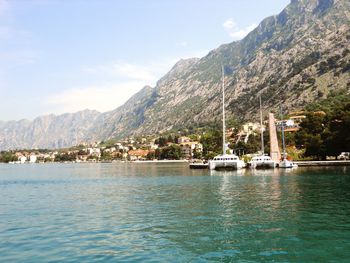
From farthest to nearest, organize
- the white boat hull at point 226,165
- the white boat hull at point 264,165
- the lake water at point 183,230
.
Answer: the white boat hull at point 226,165
the white boat hull at point 264,165
the lake water at point 183,230

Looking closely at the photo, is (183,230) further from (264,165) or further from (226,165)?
(264,165)

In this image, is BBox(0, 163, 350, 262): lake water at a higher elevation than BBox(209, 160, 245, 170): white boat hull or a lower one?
lower

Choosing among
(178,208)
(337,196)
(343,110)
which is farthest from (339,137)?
(178,208)

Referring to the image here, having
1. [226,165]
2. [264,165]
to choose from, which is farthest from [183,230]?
[264,165]

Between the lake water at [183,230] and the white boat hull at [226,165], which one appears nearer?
the lake water at [183,230]

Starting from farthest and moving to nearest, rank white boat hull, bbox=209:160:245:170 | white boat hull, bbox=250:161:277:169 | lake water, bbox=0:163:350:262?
white boat hull, bbox=209:160:245:170 < white boat hull, bbox=250:161:277:169 < lake water, bbox=0:163:350:262

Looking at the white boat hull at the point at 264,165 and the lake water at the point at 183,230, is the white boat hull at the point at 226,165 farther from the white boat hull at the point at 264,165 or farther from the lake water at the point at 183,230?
the lake water at the point at 183,230

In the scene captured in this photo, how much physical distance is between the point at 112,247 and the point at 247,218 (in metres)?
13.9

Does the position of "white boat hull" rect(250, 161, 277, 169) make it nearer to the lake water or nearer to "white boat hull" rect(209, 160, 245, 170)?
"white boat hull" rect(209, 160, 245, 170)

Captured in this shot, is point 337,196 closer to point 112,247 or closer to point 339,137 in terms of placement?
point 112,247

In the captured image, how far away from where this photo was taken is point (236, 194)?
53844 millimetres

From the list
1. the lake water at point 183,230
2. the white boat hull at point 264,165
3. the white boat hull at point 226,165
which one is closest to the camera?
the lake water at point 183,230

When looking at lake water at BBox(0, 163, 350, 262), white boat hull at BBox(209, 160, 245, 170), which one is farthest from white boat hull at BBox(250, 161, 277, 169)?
lake water at BBox(0, 163, 350, 262)

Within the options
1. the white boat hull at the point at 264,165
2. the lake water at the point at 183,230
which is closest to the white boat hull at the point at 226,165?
the white boat hull at the point at 264,165
